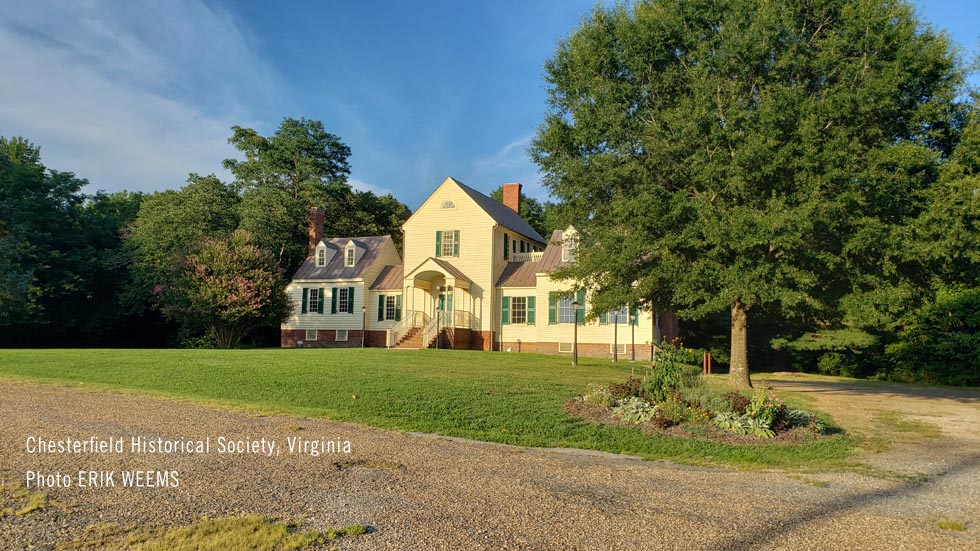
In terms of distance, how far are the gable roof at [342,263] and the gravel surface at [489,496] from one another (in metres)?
24.0

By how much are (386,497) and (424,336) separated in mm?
22142

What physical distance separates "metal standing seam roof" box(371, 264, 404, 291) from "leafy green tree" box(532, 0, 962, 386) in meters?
16.6

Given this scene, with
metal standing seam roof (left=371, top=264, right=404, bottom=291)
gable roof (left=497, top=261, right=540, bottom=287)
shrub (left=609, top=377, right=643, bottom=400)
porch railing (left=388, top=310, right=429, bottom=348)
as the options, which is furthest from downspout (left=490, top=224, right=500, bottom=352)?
shrub (left=609, top=377, right=643, bottom=400)

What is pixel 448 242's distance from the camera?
29828 mm

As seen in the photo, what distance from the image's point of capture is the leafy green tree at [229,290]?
91.5ft

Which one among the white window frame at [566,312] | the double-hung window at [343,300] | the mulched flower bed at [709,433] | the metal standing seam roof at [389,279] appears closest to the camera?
the mulched flower bed at [709,433]

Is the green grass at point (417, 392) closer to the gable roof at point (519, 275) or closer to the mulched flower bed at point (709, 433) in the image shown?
the mulched flower bed at point (709, 433)

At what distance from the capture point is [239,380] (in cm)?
1285

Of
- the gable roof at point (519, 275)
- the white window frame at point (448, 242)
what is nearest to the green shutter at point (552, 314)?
the gable roof at point (519, 275)

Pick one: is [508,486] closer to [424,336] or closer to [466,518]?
[466,518]

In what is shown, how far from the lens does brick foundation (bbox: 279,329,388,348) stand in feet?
102

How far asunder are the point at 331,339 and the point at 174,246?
9.71 metres

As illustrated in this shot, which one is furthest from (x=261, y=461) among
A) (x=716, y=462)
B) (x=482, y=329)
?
(x=482, y=329)

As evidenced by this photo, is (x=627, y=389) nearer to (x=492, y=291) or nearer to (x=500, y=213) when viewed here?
(x=492, y=291)
